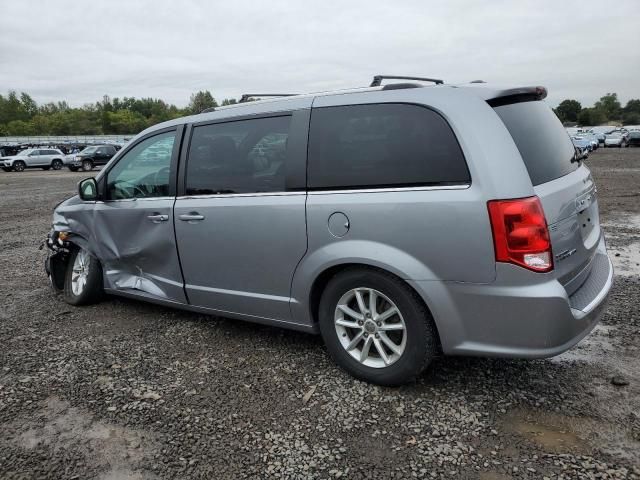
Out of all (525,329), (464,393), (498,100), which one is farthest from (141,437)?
(498,100)

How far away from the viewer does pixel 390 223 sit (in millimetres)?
2926

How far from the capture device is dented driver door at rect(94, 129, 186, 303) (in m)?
4.12

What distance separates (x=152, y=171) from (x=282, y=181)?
144cm

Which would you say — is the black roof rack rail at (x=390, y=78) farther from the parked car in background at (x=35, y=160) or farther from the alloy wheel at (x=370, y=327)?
the parked car in background at (x=35, y=160)

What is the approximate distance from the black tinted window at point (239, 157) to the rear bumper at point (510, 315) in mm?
1313

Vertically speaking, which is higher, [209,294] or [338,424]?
[209,294]

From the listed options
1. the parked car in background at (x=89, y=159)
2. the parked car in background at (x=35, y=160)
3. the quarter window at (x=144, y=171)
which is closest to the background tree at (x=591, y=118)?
the parked car in background at (x=89, y=159)

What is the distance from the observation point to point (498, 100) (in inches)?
117

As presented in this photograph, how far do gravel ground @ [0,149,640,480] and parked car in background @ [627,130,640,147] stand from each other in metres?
45.0

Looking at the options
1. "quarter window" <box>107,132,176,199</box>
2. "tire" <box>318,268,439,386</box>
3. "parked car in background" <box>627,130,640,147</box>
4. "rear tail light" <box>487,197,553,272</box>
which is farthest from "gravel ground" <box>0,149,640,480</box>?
"parked car in background" <box>627,130,640,147</box>

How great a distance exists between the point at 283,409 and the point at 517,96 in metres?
2.31

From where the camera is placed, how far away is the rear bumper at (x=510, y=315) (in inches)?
105

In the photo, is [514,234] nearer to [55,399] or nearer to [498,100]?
→ [498,100]

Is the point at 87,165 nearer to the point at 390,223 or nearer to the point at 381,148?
the point at 381,148
